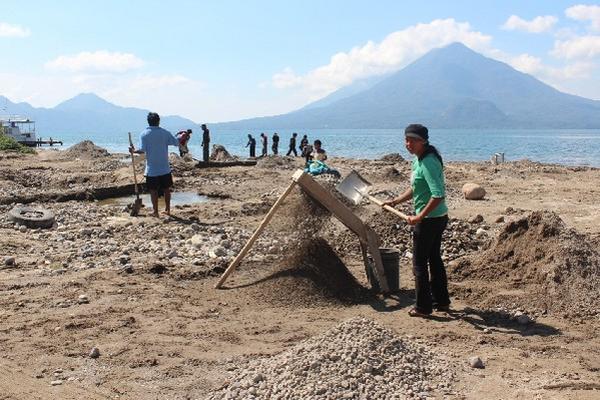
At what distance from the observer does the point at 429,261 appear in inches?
258

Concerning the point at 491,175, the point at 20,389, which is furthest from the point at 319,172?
the point at 20,389

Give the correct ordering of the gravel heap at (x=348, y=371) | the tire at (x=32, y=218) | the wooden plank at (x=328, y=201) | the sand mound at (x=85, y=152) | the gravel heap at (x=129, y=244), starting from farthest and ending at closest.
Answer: the sand mound at (x=85, y=152) → the tire at (x=32, y=218) → the gravel heap at (x=129, y=244) → the wooden plank at (x=328, y=201) → the gravel heap at (x=348, y=371)

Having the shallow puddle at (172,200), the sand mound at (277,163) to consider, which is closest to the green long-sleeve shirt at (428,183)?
the shallow puddle at (172,200)

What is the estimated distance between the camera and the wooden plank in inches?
277

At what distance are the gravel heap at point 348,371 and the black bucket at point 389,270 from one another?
2.08 m

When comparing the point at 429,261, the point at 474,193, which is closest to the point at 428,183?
the point at 429,261

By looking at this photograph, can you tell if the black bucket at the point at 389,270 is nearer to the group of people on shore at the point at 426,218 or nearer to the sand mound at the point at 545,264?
the group of people on shore at the point at 426,218

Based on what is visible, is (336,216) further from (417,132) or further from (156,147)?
(156,147)

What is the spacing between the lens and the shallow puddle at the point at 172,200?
1552 centimetres

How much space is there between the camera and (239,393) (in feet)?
14.7

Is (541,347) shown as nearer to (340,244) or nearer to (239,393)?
(239,393)

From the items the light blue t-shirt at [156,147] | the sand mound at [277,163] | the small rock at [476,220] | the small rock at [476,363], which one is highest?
the light blue t-shirt at [156,147]

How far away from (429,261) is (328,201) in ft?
4.55

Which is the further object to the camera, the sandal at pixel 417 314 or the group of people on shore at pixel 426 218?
the sandal at pixel 417 314
